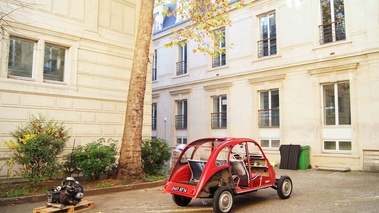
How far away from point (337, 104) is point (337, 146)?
78.7 inches

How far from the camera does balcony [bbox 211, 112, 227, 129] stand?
19.7 m

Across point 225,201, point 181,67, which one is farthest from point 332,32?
point 225,201

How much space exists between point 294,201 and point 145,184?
4.54 m

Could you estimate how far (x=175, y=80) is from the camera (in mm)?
23188

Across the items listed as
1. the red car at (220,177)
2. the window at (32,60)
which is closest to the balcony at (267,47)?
the red car at (220,177)

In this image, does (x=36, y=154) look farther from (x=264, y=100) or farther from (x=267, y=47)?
(x=267, y=47)

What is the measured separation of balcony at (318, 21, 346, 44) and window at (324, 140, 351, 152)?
4.96 metres

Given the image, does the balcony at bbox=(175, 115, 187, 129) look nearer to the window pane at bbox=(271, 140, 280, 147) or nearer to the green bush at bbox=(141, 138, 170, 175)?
the window pane at bbox=(271, 140, 280, 147)

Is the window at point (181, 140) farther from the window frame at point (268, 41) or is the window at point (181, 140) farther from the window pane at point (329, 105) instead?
the window pane at point (329, 105)

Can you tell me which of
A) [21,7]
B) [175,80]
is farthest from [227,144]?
[175,80]

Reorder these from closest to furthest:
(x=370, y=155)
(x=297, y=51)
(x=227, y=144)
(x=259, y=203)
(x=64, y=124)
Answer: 1. (x=227, y=144)
2. (x=259, y=203)
3. (x=64, y=124)
4. (x=370, y=155)
5. (x=297, y=51)

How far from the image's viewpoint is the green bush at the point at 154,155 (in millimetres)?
11109

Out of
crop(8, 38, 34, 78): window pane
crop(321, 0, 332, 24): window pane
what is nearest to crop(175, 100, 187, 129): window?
crop(321, 0, 332, 24): window pane

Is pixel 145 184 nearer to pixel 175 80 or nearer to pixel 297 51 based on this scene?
pixel 297 51
